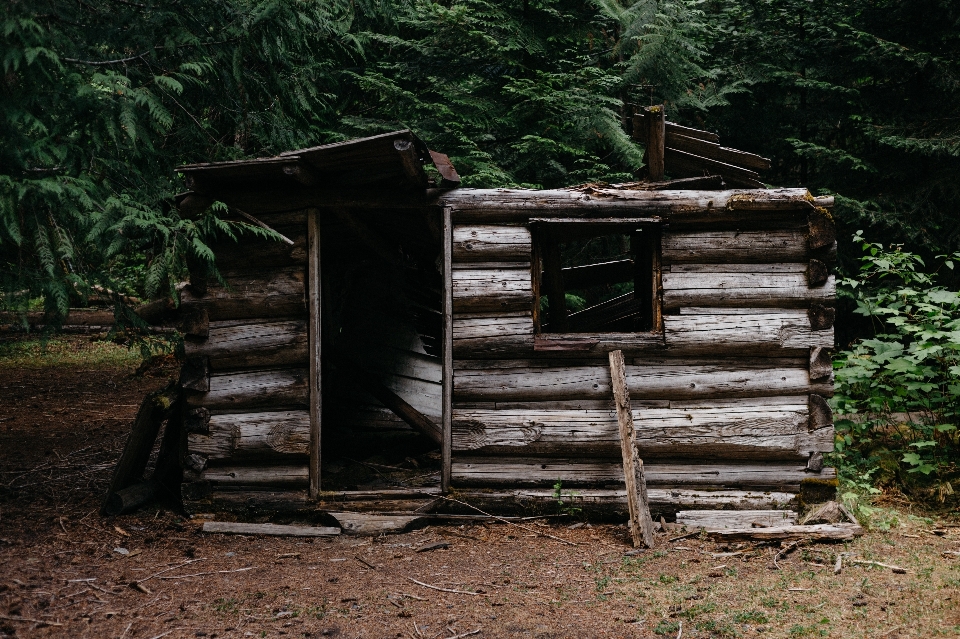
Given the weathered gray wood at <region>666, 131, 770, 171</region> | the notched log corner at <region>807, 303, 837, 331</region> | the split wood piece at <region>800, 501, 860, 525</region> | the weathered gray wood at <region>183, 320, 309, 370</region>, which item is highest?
the weathered gray wood at <region>666, 131, 770, 171</region>

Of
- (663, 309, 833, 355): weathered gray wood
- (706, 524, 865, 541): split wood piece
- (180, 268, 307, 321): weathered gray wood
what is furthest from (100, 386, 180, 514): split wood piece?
(706, 524, 865, 541): split wood piece

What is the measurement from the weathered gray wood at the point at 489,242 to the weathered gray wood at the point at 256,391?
1857 mm

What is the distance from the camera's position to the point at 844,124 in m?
13.2

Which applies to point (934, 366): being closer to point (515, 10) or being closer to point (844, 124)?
point (844, 124)

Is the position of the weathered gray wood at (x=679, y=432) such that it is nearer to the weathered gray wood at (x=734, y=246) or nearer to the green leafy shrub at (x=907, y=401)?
the weathered gray wood at (x=734, y=246)

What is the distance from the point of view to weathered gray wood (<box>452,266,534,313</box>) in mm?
6418

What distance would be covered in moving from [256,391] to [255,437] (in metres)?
0.42

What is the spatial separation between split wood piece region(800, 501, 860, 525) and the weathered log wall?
31 cm

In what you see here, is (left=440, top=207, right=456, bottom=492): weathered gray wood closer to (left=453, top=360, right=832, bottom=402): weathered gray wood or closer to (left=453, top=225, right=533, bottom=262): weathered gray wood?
(left=453, top=225, right=533, bottom=262): weathered gray wood

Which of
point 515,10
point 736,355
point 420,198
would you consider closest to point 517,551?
point 736,355

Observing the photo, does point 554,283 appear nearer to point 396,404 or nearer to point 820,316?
point 396,404

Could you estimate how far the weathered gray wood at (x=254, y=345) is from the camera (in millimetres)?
6426

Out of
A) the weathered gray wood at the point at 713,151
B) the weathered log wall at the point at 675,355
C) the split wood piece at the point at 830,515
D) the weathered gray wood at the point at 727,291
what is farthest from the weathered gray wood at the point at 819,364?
the weathered gray wood at the point at 713,151

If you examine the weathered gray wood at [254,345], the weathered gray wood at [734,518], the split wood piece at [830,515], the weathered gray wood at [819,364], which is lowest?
the weathered gray wood at [734,518]
